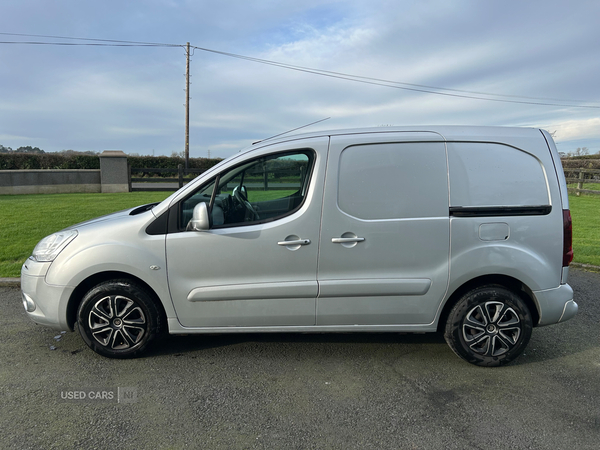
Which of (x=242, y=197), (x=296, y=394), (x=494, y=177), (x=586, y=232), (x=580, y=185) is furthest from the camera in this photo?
(x=580, y=185)

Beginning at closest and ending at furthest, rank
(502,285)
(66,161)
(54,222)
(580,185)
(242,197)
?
(502,285) → (242,197) → (54,222) → (580,185) → (66,161)

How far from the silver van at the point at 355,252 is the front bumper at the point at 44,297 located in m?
0.01

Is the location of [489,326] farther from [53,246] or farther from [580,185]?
[580,185]

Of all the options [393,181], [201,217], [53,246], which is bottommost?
[53,246]

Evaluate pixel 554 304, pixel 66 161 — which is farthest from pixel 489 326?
pixel 66 161

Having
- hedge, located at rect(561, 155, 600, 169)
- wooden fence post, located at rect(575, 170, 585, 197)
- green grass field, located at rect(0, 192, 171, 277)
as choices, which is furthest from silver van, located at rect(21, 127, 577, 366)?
hedge, located at rect(561, 155, 600, 169)

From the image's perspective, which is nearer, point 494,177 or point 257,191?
point 494,177

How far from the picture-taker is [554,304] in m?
3.47

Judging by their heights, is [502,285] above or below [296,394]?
above

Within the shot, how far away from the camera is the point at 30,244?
7.52 metres

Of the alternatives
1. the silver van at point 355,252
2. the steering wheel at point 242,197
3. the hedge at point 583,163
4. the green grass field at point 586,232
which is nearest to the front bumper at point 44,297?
the silver van at point 355,252

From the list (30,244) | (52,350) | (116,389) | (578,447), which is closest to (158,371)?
(116,389)

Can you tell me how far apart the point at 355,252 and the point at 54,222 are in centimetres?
866

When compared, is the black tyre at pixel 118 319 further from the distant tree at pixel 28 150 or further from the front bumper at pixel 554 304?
the distant tree at pixel 28 150
